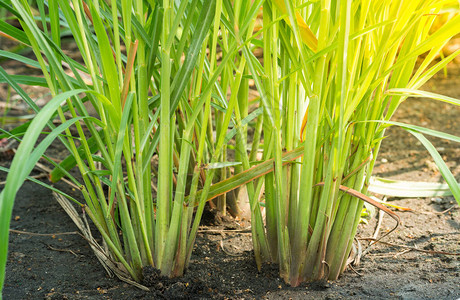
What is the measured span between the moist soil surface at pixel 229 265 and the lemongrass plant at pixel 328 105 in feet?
0.17

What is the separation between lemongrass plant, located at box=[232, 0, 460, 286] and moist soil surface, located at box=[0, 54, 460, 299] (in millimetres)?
53

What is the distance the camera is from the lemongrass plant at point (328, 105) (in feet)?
2.39

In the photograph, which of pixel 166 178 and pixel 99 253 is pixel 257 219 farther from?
pixel 99 253

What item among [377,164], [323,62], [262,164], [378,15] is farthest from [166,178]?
[377,164]

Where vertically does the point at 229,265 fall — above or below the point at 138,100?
below

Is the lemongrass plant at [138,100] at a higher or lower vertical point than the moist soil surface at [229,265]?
higher

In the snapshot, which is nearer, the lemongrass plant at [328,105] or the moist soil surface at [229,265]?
the lemongrass plant at [328,105]

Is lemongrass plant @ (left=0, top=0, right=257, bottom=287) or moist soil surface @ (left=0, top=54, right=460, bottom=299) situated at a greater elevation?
lemongrass plant @ (left=0, top=0, right=257, bottom=287)

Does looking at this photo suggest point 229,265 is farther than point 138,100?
Yes

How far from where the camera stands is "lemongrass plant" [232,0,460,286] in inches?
28.7

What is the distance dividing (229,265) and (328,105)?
41cm

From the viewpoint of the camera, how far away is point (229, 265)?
0.99m

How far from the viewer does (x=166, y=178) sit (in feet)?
2.72

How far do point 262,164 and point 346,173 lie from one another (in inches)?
6.5
